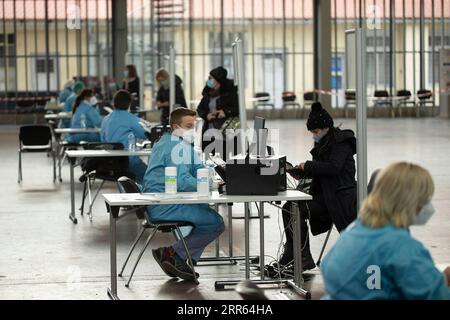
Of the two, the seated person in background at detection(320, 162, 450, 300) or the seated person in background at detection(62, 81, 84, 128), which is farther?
the seated person in background at detection(62, 81, 84, 128)

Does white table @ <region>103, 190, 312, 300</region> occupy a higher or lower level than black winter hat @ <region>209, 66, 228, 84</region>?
lower

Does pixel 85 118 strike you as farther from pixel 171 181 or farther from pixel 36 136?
pixel 171 181

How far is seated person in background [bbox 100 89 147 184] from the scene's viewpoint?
1066 cm

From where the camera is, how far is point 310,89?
33094 mm

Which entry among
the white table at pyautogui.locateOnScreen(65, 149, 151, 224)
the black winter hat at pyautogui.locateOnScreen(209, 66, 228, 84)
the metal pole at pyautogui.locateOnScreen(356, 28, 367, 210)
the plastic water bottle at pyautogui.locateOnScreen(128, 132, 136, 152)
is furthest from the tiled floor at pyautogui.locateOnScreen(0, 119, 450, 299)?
the black winter hat at pyautogui.locateOnScreen(209, 66, 228, 84)

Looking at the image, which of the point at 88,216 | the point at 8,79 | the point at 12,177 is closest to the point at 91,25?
the point at 8,79

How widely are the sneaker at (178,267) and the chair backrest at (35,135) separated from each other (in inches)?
304

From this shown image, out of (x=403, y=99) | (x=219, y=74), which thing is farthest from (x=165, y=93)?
(x=403, y=99)

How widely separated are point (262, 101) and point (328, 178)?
25.6 metres

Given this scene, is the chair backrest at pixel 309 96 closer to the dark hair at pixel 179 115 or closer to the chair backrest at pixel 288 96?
the chair backrest at pixel 288 96

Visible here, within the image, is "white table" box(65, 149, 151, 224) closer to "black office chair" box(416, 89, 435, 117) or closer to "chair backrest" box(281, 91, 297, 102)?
"chair backrest" box(281, 91, 297, 102)

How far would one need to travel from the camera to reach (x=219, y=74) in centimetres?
1213

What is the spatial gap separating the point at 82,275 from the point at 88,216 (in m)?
3.14
